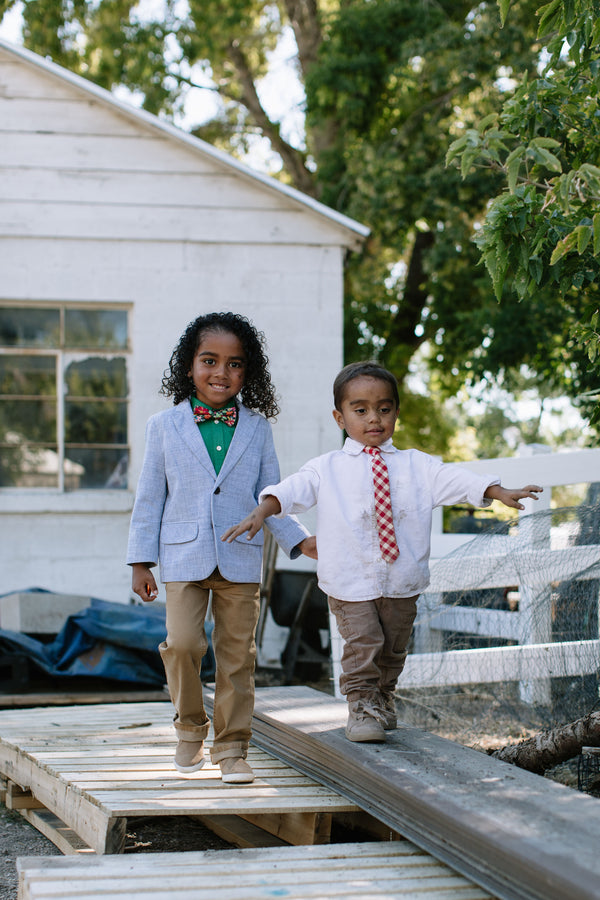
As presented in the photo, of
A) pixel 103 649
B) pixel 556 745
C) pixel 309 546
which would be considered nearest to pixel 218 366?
pixel 309 546

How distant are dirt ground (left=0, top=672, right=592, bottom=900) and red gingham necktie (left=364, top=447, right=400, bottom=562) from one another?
53.7 inches

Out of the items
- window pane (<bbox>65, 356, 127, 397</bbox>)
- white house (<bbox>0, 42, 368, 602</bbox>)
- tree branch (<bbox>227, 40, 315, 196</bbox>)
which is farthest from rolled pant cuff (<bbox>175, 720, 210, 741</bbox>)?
→ tree branch (<bbox>227, 40, 315, 196</bbox>)

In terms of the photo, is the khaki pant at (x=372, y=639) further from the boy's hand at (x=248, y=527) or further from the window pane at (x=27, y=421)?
the window pane at (x=27, y=421)

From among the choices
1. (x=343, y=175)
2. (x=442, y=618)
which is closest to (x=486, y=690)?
(x=442, y=618)

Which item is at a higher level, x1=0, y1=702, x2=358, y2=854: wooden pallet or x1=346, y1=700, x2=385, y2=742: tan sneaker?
x1=346, y1=700, x2=385, y2=742: tan sneaker

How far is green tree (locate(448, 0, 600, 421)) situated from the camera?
122 inches

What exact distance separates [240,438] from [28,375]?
194 inches

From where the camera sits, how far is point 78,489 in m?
8.00

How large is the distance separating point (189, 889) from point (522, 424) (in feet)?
91.2

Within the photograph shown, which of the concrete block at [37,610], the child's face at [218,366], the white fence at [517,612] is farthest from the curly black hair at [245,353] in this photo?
the concrete block at [37,610]

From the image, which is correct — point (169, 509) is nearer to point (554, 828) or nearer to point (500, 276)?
point (500, 276)

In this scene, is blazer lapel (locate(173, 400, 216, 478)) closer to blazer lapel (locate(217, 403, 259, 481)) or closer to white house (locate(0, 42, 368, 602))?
blazer lapel (locate(217, 403, 259, 481))

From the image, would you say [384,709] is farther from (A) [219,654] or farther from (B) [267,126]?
(B) [267,126]

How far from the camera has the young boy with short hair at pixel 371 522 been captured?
3352 mm
